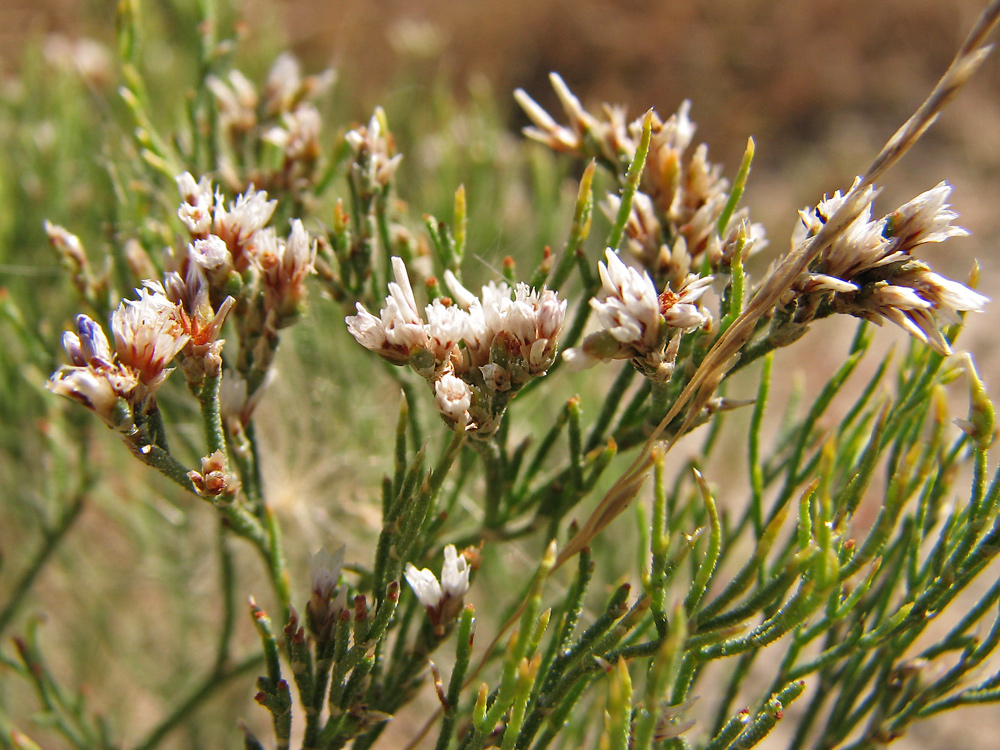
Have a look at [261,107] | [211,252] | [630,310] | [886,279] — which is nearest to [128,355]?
[211,252]

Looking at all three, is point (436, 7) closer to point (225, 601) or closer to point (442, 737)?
point (225, 601)

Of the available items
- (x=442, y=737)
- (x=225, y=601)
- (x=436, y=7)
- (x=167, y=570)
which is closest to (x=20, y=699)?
(x=167, y=570)

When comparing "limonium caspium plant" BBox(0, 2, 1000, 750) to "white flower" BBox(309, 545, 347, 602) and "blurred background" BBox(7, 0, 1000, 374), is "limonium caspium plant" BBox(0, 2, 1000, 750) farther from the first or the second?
"blurred background" BBox(7, 0, 1000, 374)

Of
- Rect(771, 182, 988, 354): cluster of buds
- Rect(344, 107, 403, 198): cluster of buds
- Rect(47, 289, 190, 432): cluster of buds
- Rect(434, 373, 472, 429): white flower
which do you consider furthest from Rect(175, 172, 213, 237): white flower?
Rect(771, 182, 988, 354): cluster of buds

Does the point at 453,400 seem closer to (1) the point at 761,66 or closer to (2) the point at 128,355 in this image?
(2) the point at 128,355

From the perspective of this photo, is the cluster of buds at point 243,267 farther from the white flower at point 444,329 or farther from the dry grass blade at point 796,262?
the dry grass blade at point 796,262

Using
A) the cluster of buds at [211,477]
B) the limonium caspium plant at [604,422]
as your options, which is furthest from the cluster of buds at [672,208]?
the cluster of buds at [211,477]
